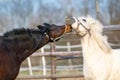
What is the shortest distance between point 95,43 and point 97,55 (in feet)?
0.59

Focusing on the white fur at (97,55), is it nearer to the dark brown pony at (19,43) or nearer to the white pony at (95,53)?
the white pony at (95,53)

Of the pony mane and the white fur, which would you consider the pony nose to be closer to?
the white fur

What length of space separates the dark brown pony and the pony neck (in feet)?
1.18

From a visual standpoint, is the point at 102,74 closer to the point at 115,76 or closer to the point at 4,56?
the point at 115,76

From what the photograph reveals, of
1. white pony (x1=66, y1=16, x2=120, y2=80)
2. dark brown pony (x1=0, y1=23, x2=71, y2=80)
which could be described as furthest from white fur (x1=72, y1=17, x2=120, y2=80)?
dark brown pony (x1=0, y1=23, x2=71, y2=80)

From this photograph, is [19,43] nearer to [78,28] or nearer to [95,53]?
[78,28]

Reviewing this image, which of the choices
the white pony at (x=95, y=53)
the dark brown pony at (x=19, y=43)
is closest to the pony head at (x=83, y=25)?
the white pony at (x=95, y=53)

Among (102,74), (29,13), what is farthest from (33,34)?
(29,13)

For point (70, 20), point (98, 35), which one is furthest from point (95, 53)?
point (70, 20)

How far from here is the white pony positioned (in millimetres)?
4817

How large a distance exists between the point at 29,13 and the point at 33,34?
825 inches

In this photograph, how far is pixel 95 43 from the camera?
4.93 m

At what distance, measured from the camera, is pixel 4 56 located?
171 inches

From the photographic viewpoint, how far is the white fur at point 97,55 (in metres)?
4.82
